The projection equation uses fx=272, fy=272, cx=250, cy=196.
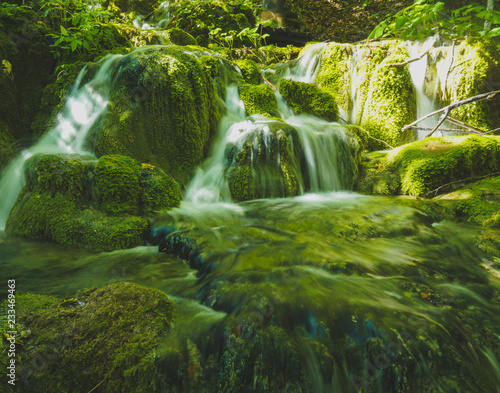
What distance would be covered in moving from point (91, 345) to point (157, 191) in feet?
9.56

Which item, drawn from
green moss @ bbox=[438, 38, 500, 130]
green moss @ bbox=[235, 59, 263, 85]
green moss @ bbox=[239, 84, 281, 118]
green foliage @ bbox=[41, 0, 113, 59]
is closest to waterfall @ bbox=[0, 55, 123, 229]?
green foliage @ bbox=[41, 0, 113, 59]

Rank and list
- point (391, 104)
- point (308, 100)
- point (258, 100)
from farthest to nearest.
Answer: point (308, 100) → point (391, 104) → point (258, 100)

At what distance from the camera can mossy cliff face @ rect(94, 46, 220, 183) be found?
5.02 m

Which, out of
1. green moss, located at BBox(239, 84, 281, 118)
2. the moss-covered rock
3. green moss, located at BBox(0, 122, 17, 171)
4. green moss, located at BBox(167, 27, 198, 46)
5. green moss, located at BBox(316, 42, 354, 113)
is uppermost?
the moss-covered rock

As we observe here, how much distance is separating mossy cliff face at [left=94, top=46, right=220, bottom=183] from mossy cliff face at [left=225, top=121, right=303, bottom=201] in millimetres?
897

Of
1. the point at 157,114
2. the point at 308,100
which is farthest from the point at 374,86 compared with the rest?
the point at 157,114

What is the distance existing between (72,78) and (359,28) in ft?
42.8

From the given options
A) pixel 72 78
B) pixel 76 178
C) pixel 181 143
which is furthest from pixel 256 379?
pixel 72 78

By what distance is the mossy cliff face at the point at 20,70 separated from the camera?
5.50m

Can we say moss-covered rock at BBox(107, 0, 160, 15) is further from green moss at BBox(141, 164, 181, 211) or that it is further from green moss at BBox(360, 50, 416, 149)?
green moss at BBox(141, 164, 181, 211)

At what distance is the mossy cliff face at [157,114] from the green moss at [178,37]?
3991 mm

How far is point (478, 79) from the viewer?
699 cm

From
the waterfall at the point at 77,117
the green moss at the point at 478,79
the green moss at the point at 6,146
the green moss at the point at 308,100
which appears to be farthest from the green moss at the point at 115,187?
the green moss at the point at 478,79

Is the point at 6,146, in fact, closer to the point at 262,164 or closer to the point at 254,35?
the point at 262,164
